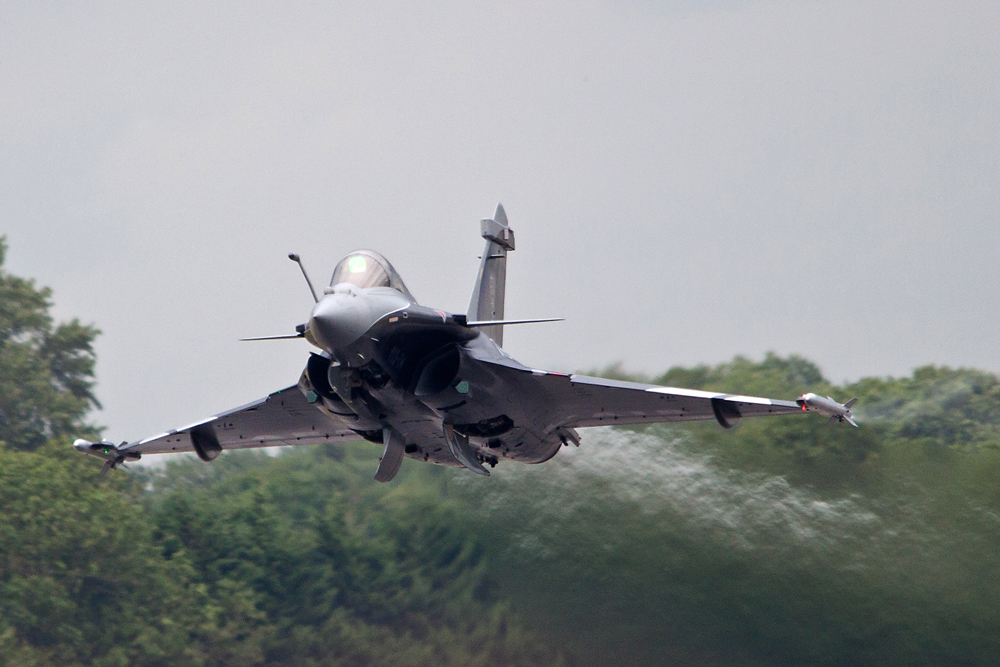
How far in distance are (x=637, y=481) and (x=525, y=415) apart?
15.5 ft

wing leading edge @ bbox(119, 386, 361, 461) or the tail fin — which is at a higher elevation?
the tail fin

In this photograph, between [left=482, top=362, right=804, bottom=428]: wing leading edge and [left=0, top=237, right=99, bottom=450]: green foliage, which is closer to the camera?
[left=482, top=362, right=804, bottom=428]: wing leading edge

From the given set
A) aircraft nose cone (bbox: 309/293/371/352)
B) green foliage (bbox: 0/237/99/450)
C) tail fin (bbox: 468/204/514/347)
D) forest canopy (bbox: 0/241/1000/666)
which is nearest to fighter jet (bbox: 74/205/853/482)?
aircraft nose cone (bbox: 309/293/371/352)

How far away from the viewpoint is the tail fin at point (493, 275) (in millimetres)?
18828

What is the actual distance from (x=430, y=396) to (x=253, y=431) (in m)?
5.06

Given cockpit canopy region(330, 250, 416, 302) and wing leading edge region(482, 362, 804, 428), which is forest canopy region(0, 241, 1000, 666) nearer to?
wing leading edge region(482, 362, 804, 428)

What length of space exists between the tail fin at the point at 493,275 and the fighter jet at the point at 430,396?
3148 millimetres

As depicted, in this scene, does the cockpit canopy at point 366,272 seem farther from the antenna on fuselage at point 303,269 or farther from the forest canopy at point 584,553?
the forest canopy at point 584,553

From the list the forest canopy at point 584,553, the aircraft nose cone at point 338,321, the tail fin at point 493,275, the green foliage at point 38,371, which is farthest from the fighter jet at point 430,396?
the green foliage at point 38,371

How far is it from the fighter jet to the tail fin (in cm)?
315

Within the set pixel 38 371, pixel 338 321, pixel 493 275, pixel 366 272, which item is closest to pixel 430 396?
pixel 366 272

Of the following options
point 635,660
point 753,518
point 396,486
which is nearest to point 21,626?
point 396,486

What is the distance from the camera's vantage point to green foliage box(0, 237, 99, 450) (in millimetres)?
37625

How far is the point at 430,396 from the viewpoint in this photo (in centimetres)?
1416
